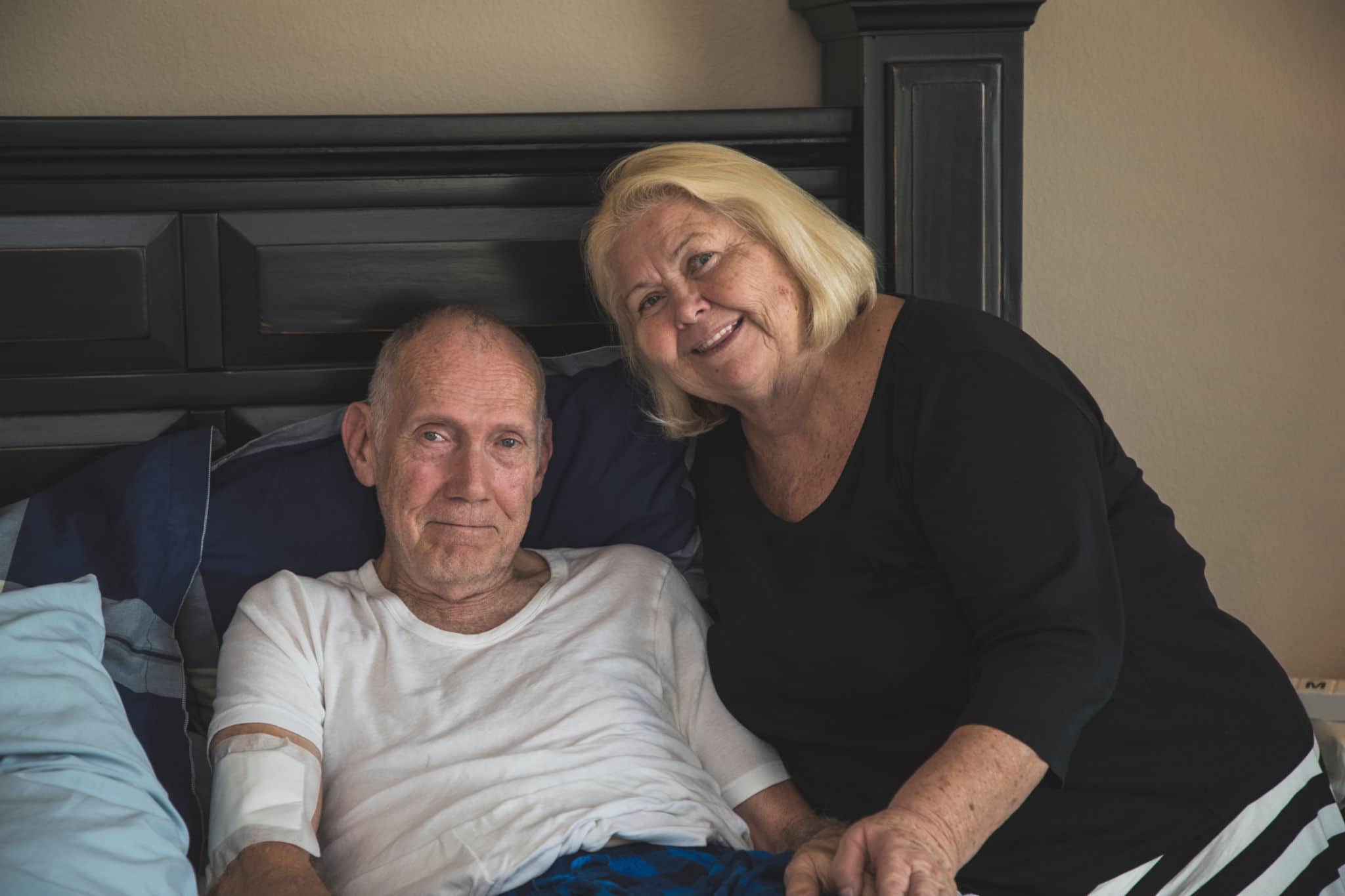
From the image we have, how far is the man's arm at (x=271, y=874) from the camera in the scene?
4.31 feet

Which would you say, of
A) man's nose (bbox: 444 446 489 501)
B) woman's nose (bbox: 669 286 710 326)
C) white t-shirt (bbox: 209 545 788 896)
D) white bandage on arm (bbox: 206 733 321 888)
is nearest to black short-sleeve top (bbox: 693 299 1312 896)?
white t-shirt (bbox: 209 545 788 896)

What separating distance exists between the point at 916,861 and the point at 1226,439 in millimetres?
1414

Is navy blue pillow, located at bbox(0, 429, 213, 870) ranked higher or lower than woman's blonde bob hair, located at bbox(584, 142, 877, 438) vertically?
lower

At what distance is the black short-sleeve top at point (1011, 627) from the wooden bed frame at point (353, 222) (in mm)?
507

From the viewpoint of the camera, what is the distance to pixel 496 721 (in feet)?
4.95

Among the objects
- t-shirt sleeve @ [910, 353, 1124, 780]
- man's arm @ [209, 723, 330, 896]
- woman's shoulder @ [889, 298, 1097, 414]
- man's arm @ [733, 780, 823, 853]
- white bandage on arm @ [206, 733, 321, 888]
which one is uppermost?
woman's shoulder @ [889, 298, 1097, 414]

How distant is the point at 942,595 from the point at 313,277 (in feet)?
3.32

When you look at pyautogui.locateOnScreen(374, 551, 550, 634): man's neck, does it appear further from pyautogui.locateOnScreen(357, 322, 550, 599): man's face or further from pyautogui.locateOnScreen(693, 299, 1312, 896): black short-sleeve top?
pyautogui.locateOnScreen(693, 299, 1312, 896): black short-sleeve top

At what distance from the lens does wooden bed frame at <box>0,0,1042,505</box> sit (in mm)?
1746

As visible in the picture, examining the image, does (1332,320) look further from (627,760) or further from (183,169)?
(183,169)

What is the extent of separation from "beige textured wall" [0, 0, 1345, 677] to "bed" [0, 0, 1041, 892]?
0.71 ft

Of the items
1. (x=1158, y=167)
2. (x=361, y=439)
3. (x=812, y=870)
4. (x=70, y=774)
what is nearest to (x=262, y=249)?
(x=361, y=439)

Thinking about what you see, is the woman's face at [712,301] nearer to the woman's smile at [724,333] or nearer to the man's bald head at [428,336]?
the woman's smile at [724,333]

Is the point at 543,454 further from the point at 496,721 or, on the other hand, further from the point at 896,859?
the point at 896,859
